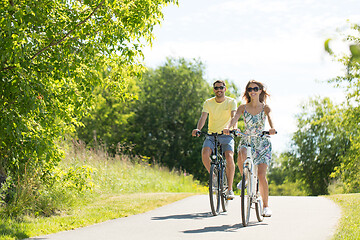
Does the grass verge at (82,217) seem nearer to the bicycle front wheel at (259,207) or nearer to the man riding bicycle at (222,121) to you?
the man riding bicycle at (222,121)

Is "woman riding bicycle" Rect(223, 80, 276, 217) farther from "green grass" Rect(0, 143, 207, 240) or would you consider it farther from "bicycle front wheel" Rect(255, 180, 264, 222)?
"green grass" Rect(0, 143, 207, 240)

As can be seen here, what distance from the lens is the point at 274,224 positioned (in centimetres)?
776

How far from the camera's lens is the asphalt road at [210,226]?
22.1 feet

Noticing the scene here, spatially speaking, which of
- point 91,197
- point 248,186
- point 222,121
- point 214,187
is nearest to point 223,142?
point 222,121

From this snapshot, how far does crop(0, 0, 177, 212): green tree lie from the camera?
24.6 ft

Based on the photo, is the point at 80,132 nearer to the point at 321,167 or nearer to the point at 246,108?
the point at 321,167

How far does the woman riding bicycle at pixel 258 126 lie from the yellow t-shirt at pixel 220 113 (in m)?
1.04

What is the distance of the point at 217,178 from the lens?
878cm

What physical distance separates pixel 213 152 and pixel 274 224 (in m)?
1.83

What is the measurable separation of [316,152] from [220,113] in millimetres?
41064

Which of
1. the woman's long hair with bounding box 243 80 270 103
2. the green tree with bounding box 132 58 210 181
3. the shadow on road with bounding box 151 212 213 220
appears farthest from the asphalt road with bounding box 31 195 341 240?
the green tree with bounding box 132 58 210 181

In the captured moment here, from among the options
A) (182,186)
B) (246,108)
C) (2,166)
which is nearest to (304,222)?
(246,108)

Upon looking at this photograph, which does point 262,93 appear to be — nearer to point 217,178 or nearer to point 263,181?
point 263,181

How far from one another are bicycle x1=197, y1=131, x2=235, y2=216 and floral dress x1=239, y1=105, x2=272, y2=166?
110 centimetres
